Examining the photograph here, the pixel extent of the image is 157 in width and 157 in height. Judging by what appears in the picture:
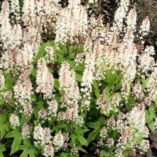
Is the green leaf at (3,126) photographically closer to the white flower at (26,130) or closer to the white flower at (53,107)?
the white flower at (26,130)

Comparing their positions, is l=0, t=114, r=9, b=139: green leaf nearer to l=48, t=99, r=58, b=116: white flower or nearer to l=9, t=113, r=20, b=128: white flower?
l=9, t=113, r=20, b=128: white flower

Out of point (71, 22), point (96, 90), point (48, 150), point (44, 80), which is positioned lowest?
point (48, 150)

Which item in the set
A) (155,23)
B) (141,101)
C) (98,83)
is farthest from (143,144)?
(155,23)

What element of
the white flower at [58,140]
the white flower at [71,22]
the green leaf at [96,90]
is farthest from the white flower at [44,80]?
the white flower at [71,22]

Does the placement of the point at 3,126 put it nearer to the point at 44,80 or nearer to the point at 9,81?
the point at 9,81

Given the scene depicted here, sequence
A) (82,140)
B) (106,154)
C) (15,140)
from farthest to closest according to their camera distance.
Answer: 1. (106,154)
2. (82,140)
3. (15,140)

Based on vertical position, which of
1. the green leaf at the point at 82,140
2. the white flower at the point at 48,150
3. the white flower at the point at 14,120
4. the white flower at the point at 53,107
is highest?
the white flower at the point at 53,107

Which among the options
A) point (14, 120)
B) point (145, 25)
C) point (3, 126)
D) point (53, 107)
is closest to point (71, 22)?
point (145, 25)

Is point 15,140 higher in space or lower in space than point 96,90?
lower

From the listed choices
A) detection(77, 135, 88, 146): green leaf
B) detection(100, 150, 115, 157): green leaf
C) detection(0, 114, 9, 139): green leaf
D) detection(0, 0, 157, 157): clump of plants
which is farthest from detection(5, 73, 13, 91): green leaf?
detection(100, 150, 115, 157): green leaf
